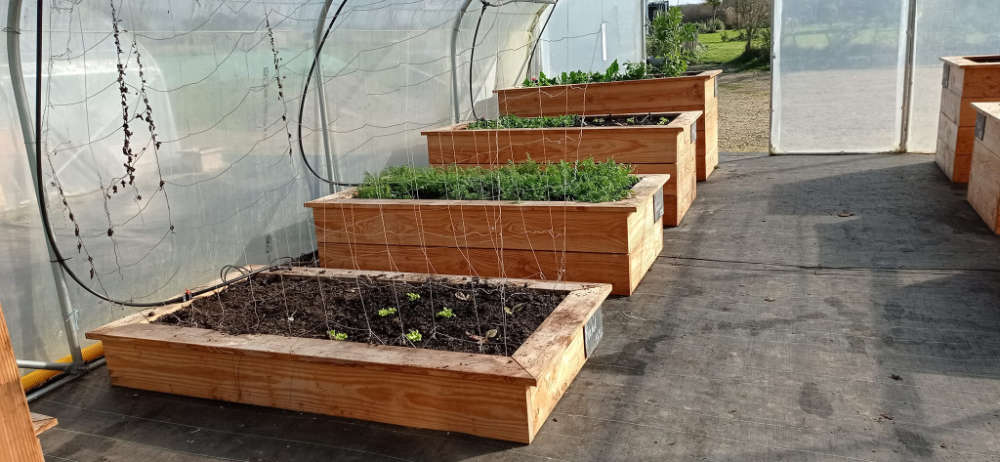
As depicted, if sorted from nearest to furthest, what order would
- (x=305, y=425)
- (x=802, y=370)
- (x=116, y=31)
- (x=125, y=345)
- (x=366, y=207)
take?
(x=305, y=425) → (x=802, y=370) → (x=125, y=345) → (x=116, y=31) → (x=366, y=207)

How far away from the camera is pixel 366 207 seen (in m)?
4.78

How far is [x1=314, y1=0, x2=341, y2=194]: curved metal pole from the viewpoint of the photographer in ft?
17.6

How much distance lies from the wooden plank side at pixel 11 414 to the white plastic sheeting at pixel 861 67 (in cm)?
831

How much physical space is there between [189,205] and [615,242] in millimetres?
2562

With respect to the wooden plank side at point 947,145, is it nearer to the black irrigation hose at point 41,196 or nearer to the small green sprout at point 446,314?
the small green sprout at point 446,314

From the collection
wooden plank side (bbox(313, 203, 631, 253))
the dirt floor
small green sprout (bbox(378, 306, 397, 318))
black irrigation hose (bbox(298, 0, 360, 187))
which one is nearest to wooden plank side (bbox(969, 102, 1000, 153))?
wooden plank side (bbox(313, 203, 631, 253))

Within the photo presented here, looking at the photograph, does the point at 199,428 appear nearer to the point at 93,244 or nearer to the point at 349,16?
the point at 93,244

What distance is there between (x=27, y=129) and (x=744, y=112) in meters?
12.2

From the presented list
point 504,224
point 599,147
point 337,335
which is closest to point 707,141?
point 599,147

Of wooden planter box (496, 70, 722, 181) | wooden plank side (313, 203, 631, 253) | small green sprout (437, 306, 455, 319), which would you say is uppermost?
wooden planter box (496, 70, 722, 181)

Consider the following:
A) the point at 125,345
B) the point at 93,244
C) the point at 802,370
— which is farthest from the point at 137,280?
the point at 802,370

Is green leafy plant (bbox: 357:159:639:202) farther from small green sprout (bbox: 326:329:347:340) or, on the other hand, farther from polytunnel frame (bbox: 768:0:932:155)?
polytunnel frame (bbox: 768:0:932:155)

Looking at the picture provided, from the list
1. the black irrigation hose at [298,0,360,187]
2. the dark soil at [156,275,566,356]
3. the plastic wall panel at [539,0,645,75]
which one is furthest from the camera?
the plastic wall panel at [539,0,645,75]

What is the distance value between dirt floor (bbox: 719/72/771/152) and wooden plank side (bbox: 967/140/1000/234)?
10.3 feet
